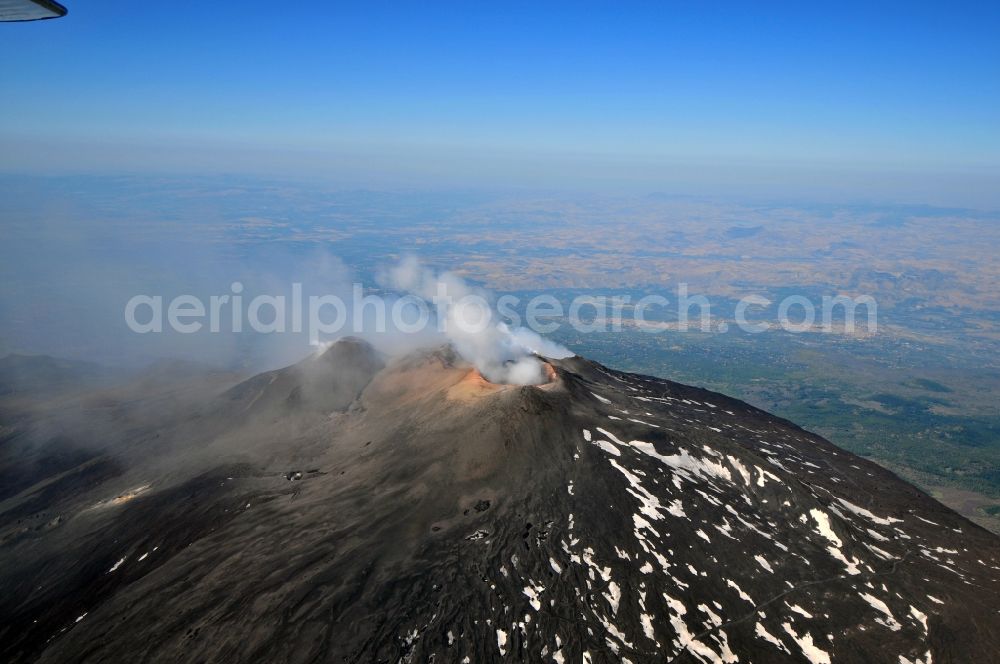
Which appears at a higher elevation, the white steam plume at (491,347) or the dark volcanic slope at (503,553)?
the white steam plume at (491,347)

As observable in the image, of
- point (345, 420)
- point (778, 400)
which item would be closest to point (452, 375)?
point (345, 420)

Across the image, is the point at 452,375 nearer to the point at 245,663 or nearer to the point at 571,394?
the point at 571,394

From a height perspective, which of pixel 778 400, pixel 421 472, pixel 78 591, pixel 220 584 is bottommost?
pixel 778 400

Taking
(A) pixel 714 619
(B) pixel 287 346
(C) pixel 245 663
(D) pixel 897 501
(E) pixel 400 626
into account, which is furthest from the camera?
(B) pixel 287 346

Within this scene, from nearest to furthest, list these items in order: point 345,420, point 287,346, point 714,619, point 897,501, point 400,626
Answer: point 400,626, point 714,619, point 897,501, point 345,420, point 287,346

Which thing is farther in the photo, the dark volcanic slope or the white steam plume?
the white steam plume

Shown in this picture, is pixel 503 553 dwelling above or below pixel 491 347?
below

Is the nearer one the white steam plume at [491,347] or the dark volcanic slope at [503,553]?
the dark volcanic slope at [503,553]

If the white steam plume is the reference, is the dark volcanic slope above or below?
below
